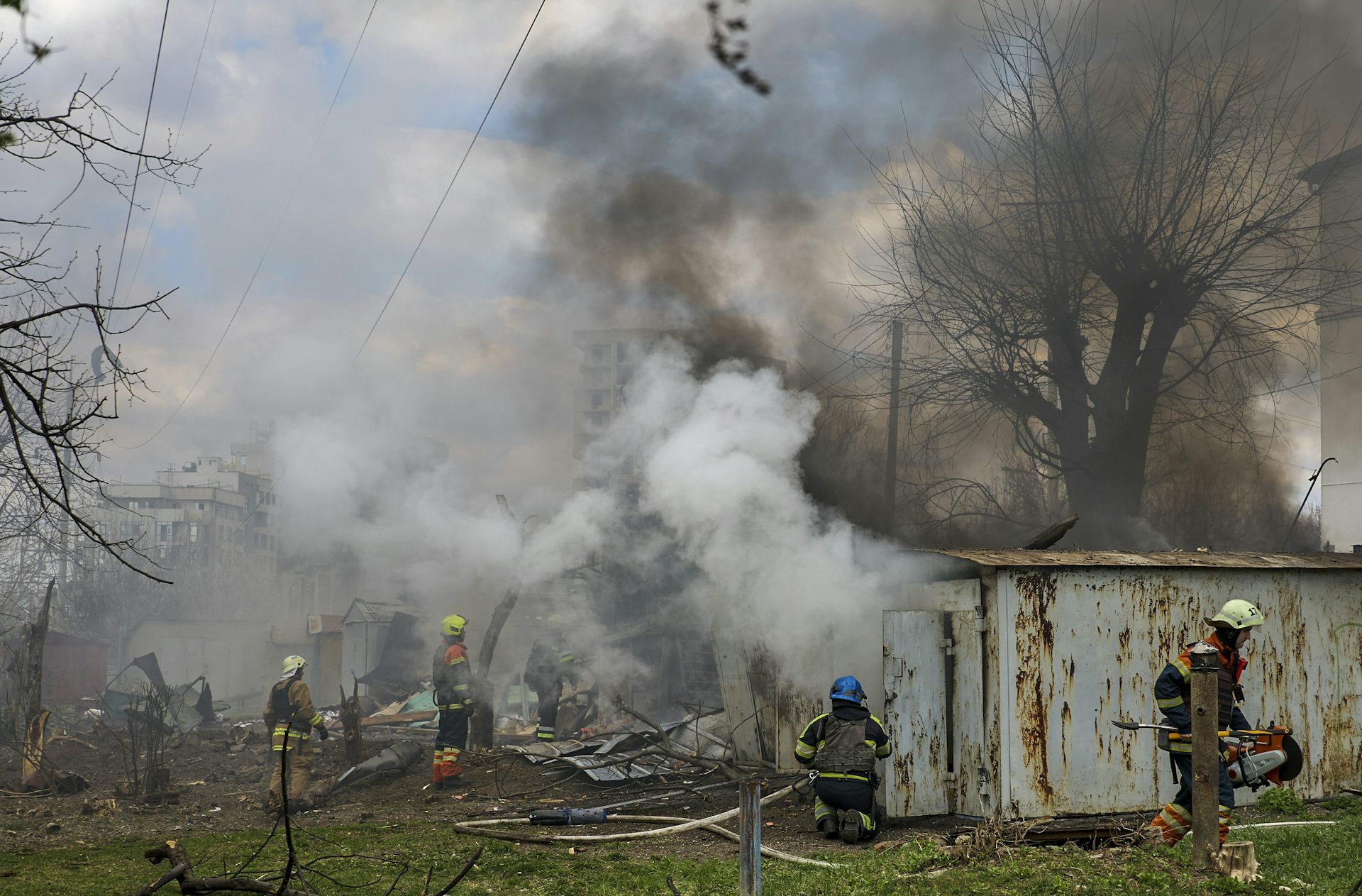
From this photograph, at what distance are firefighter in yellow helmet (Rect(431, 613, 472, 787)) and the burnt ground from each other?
0.22 m

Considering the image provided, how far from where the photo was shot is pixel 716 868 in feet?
21.2

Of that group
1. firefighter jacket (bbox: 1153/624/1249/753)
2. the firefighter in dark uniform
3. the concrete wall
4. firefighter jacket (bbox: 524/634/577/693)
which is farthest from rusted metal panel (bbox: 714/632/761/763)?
the concrete wall

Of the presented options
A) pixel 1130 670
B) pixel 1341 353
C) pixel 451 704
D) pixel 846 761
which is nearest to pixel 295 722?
pixel 451 704

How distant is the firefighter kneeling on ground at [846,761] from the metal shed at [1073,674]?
44 cm

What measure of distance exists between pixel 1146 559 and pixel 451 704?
7.20 m

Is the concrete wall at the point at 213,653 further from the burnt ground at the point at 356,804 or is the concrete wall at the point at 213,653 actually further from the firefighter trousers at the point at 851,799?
the firefighter trousers at the point at 851,799

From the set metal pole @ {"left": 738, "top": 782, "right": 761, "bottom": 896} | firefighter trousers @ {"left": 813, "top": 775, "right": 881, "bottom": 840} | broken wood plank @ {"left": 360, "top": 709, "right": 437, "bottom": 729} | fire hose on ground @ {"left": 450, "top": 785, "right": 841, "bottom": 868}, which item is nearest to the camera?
metal pole @ {"left": 738, "top": 782, "right": 761, "bottom": 896}

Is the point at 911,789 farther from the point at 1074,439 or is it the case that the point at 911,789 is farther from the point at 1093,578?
the point at 1074,439

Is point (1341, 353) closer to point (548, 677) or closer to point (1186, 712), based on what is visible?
point (548, 677)

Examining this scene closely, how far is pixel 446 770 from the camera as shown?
35.9 ft

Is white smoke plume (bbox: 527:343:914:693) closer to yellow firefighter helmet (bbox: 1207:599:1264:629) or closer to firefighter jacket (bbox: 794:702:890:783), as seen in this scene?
firefighter jacket (bbox: 794:702:890:783)

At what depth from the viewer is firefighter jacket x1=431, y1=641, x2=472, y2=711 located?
11.2m

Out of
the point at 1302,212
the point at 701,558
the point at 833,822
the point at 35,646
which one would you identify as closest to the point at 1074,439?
the point at 1302,212

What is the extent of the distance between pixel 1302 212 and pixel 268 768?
16598mm
